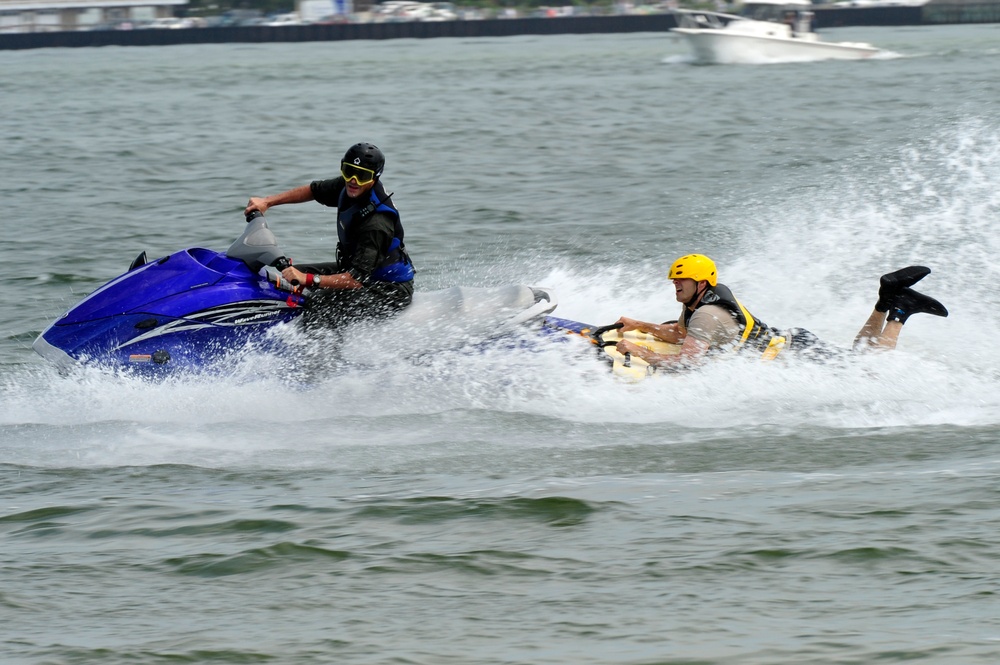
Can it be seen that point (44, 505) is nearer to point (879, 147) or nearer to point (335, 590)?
point (335, 590)

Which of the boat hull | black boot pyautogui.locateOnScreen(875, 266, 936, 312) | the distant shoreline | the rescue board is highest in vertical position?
the distant shoreline

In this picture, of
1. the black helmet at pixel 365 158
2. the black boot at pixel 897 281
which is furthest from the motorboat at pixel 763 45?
the black helmet at pixel 365 158

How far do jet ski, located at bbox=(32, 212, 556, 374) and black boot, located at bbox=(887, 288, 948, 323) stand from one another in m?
3.11

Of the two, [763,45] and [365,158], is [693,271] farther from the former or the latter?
[763,45]

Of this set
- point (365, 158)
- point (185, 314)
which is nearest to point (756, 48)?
point (365, 158)

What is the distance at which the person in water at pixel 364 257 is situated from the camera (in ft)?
24.6

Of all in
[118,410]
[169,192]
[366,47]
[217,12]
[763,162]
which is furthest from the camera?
[217,12]

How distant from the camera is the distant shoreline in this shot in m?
67.9

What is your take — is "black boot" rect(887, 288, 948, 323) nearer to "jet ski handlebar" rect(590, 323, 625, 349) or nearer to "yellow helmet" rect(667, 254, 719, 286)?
"yellow helmet" rect(667, 254, 719, 286)

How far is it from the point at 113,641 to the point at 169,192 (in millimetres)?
14521

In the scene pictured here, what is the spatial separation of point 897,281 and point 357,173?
11.6 feet

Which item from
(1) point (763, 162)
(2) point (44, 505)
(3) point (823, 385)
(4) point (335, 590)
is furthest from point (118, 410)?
(1) point (763, 162)

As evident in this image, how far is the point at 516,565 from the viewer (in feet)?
18.9

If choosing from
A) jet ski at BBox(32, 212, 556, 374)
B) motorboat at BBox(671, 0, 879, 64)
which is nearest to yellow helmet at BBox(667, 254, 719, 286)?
jet ski at BBox(32, 212, 556, 374)
